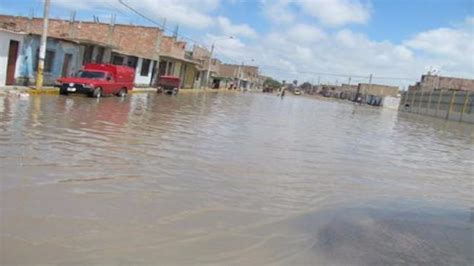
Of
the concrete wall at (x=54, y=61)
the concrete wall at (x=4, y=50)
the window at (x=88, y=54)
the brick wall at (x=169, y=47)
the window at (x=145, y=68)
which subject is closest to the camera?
the concrete wall at (x=4, y=50)

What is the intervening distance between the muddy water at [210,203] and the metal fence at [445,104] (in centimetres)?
4530

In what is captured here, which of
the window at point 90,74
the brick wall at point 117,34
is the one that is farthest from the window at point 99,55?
the window at point 90,74

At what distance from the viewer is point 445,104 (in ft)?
207

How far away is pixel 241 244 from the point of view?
5.87m

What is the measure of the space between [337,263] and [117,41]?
5459 cm


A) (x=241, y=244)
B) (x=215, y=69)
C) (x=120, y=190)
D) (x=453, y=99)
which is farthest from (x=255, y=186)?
(x=215, y=69)

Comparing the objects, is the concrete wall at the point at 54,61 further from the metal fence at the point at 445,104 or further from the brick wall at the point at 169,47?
the metal fence at the point at 445,104

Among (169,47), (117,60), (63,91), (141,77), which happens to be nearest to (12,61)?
(63,91)

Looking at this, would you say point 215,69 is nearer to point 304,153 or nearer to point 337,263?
point 304,153

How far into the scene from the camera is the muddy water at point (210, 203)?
551 cm

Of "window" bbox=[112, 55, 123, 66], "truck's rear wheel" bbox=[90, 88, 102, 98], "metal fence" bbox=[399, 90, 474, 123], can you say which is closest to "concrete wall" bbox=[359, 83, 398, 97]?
"metal fence" bbox=[399, 90, 474, 123]

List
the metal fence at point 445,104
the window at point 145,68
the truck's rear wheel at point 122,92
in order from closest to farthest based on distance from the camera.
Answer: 1. the truck's rear wheel at point 122,92
2. the window at point 145,68
3. the metal fence at point 445,104

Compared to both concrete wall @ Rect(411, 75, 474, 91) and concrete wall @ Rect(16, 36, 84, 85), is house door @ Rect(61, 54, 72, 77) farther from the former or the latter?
concrete wall @ Rect(411, 75, 474, 91)

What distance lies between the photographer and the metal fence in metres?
55.9
